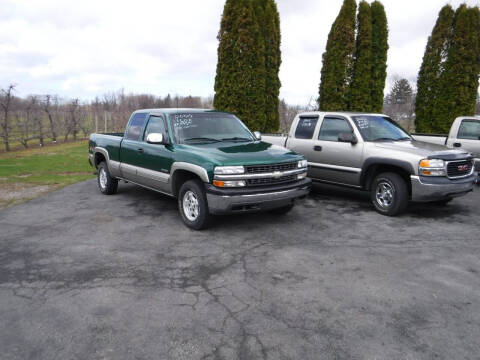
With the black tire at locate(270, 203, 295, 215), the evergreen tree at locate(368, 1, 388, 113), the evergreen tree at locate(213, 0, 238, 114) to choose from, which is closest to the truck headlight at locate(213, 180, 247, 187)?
the black tire at locate(270, 203, 295, 215)

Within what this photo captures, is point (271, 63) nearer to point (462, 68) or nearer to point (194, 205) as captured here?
point (462, 68)

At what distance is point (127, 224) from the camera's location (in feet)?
19.6

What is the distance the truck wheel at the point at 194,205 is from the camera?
538 cm

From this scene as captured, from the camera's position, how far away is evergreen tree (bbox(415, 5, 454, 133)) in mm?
14094

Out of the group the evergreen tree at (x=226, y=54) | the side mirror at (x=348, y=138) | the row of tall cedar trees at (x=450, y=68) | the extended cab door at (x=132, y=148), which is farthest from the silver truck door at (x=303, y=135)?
the row of tall cedar trees at (x=450, y=68)

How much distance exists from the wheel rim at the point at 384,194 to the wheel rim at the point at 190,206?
341 centimetres

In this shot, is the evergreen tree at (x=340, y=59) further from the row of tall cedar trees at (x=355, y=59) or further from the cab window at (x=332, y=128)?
the cab window at (x=332, y=128)

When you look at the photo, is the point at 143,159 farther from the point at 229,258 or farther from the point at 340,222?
the point at 340,222

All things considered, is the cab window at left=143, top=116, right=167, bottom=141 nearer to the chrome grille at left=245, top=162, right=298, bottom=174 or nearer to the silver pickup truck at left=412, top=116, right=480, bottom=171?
the chrome grille at left=245, top=162, right=298, bottom=174

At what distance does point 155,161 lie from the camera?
632cm

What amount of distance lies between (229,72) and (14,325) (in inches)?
460

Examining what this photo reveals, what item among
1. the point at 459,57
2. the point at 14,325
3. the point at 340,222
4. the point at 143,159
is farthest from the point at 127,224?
the point at 459,57

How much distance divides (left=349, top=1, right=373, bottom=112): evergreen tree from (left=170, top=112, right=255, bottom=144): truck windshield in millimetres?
9412

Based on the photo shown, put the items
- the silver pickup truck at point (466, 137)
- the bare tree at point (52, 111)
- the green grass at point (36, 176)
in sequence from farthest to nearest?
the bare tree at point (52, 111) → the silver pickup truck at point (466, 137) → the green grass at point (36, 176)
